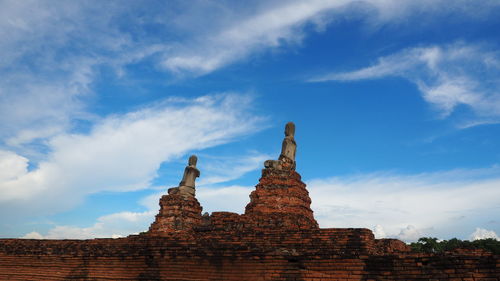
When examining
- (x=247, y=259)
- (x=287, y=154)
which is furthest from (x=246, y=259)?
(x=287, y=154)

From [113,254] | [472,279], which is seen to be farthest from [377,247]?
[113,254]

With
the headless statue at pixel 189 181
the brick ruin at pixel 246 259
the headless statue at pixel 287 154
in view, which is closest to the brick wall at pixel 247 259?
the brick ruin at pixel 246 259

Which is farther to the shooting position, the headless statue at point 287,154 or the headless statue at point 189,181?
the headless statue at point 189,181

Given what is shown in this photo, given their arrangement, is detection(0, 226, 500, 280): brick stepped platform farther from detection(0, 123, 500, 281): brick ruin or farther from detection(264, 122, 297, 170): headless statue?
detection(264, 122, 297, 170): headless statue

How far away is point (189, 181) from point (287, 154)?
216 inches

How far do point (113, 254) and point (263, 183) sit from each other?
7.64m

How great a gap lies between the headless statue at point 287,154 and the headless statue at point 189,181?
190 inches

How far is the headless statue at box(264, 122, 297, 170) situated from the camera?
15.6m

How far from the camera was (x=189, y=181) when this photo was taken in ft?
62.4

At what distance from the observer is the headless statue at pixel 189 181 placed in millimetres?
18312

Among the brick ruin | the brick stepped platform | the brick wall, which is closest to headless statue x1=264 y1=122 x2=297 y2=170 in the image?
the brick ruin

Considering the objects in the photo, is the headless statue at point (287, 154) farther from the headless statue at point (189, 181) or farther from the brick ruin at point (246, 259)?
the headless statue at point (189, 181)

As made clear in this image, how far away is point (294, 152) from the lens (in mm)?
16719

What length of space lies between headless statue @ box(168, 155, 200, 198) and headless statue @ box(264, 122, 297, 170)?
190 inches
